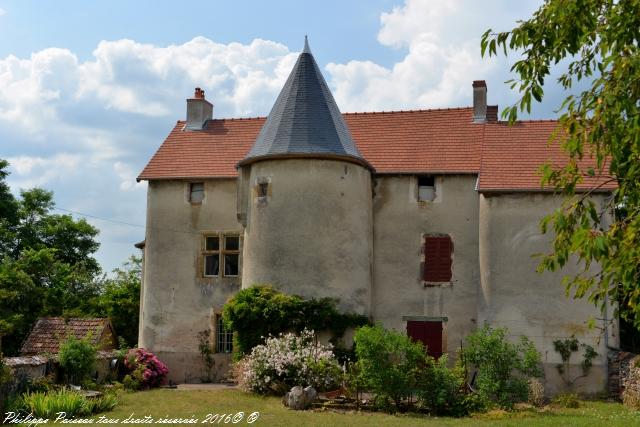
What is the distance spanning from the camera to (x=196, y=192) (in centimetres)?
2281

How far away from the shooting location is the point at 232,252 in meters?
22.2

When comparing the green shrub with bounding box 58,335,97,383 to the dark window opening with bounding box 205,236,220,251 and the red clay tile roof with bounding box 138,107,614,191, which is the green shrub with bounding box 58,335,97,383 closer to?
the dark window opening with bounding box 205,236,220,251

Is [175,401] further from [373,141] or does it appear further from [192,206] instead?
[373,141]

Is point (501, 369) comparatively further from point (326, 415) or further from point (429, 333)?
point (429, 333)

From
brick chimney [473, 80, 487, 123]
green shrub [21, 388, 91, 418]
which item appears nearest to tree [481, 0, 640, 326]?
green shrub [21, 388, 91, 418]

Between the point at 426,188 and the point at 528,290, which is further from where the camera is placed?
the point at 426,188

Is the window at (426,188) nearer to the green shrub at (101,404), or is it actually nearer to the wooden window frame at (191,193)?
the wooden window frame at (191,193)

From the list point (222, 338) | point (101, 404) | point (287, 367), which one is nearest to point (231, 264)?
point (222, 338)

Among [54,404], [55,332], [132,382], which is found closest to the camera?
[54,404]

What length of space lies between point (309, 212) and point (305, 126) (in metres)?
2.55

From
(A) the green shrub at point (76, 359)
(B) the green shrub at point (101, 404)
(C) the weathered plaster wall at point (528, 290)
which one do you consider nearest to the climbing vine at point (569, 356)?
(C) the weathered plaster wall at point (528, 290)

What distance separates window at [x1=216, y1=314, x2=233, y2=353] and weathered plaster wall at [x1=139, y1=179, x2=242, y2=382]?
0.62 feet

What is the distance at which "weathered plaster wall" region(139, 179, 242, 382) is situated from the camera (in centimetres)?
2189

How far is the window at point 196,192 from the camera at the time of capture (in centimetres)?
2271
